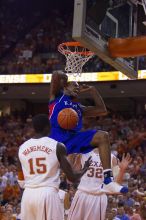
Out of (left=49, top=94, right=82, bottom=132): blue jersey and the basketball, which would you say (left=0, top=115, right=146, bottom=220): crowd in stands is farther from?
the basketball

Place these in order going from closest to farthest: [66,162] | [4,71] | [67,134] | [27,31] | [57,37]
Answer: [66,162] → [67,134] → [4,71] → [57,37] → [27,31]

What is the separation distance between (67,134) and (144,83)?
547 inches

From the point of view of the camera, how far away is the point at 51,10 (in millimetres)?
26547

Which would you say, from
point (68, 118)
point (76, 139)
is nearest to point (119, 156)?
point (76, 139)

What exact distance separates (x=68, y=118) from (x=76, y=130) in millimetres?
343

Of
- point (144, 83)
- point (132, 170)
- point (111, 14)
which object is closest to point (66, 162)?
point (111, 14)

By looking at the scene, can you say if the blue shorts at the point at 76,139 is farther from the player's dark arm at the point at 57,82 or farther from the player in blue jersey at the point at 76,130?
the player's dark arm at the point at 57,82

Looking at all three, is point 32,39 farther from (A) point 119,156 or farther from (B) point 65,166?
(B) point 65,166

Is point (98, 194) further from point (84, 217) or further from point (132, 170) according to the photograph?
point (132, 170)

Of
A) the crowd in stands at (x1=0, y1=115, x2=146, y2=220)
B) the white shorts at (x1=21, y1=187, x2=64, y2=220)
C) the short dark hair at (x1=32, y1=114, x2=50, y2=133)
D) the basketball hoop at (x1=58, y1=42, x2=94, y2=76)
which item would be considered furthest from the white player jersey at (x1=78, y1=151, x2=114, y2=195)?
the basketball hoop at (x1=58, y1=42, x2=94, y2=76)

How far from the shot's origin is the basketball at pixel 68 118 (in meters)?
6.00

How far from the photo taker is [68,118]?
6.02 m

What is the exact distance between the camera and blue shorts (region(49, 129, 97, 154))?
605cm

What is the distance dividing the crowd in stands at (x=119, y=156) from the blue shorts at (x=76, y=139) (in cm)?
195
